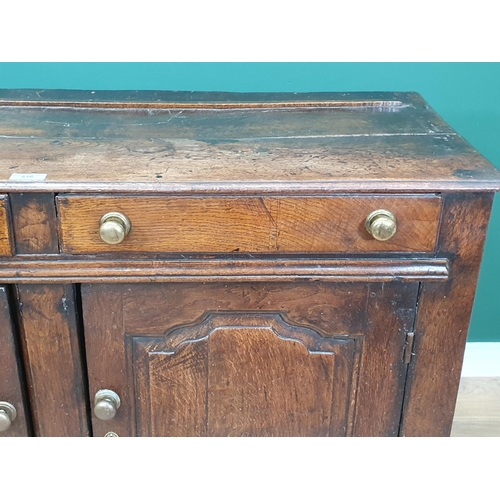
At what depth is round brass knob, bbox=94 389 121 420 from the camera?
1.02 m

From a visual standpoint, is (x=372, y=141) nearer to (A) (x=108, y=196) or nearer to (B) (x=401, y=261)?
(B) (x=401, y=261)

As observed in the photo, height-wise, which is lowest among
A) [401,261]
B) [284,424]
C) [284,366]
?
[284,424]

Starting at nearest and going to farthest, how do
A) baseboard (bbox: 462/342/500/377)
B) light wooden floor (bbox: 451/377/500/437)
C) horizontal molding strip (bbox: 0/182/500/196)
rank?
1. horizontal molding strip (bbox: 0/182/500/196)
2. light wooden floor (bbox: 451/377/500/437)
3. baseboard (bbox: 462/342/500/377)

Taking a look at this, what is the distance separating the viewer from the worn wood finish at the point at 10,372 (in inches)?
38.1

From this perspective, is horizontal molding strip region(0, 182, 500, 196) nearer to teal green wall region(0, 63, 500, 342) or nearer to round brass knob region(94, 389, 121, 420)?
round brass knob region(94, 389, 121, 420)

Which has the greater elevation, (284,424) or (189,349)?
(189,349)

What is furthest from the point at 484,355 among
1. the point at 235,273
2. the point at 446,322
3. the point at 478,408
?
the point at 235,273

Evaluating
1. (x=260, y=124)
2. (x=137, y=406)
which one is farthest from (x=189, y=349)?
(x=260, y=124)

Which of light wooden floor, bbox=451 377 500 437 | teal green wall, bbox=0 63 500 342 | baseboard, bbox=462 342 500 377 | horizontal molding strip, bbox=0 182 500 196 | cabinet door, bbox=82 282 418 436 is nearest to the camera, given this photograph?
horizontal molding strip, bbox=0 182 500 196

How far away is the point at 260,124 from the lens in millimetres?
1132

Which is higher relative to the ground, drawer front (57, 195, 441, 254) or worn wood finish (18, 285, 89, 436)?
drawer front (57, 195, 441, 254)

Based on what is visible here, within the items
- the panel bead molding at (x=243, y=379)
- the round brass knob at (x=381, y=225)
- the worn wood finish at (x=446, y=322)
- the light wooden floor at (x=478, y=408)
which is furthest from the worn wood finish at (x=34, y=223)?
the light wooden floor at (x=478, y=408)

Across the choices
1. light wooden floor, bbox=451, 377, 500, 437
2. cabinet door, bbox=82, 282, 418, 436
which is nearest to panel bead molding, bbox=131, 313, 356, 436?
cabinet door, bbox=82, 282, 418, 436

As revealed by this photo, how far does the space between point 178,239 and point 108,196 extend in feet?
0.37
